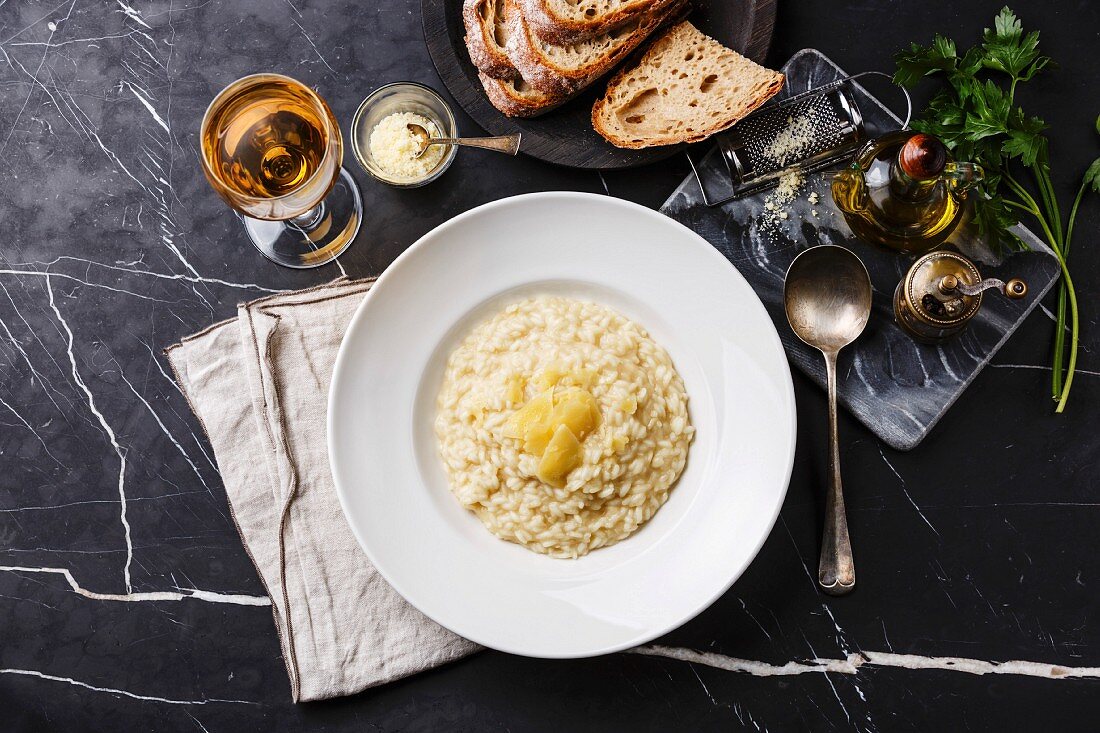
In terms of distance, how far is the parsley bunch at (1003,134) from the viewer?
9.18ft

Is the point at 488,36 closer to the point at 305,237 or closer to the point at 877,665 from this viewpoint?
the point at 305,237

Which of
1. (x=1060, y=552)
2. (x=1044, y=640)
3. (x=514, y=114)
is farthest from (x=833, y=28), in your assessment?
(x=1044, y=640)

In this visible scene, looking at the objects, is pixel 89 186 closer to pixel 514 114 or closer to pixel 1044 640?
pixel 514 114

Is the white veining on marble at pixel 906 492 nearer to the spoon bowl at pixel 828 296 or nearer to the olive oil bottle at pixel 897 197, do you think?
the spoon bowl at pixel 828 296

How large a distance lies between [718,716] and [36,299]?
11.3 feet

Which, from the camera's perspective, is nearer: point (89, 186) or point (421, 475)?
point (421, 475)

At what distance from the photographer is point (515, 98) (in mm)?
2861

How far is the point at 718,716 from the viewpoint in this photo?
9.79 ft

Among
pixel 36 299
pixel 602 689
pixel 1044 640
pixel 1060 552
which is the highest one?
pixel 36 299

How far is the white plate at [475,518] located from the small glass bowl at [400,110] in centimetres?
54

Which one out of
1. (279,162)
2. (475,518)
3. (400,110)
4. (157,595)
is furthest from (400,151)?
(157,595)

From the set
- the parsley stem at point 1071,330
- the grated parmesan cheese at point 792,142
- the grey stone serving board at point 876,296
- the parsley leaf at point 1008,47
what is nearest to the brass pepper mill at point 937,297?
the grey stone serving board at point 876,296

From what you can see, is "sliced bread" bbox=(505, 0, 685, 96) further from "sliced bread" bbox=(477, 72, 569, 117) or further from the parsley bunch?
the parsley bunch

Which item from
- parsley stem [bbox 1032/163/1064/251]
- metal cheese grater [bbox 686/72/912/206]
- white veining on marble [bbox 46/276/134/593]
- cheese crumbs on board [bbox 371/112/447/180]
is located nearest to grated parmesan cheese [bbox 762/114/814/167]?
metal cheese grater [bbox 686/72/912/206]
